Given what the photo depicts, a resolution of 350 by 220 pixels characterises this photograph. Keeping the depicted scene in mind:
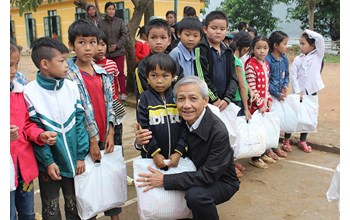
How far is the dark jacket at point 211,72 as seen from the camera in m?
3.47

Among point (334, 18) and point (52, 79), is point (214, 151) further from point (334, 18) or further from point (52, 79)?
point (334, 18)

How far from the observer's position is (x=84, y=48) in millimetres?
2598

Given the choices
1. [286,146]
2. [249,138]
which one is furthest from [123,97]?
[249,138]

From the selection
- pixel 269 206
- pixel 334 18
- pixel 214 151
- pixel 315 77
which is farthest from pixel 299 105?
pixel 334 18

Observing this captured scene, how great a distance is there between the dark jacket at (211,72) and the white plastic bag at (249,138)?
0.38 metres

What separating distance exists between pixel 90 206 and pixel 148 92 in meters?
0.94

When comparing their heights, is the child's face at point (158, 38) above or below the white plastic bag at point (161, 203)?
above

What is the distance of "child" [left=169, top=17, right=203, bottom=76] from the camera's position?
331 centimetres

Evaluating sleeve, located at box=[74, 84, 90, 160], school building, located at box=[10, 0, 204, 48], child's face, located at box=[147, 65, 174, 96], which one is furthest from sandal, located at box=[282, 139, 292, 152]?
school building, located at box=[10, 0, 204, 48]

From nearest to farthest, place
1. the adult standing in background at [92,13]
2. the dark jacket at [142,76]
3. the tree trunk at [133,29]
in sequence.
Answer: the dark jacket at [142,76], the adult standing in background at [92,13], the tree trunk at [133,29]

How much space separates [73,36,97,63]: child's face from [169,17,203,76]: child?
3.12 feet

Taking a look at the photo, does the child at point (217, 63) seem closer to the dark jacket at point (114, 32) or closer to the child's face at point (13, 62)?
the child's face at point (13, 62)

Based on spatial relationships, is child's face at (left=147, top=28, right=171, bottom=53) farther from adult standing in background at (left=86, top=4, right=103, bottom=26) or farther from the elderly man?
adult standing in background at (left=86, top=4, right=103, bottom=26)

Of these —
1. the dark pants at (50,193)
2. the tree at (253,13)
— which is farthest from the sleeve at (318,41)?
the tree at (253,13)
